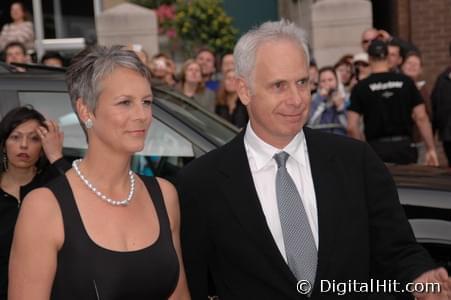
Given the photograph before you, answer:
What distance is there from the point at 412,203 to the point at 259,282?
6.24ft

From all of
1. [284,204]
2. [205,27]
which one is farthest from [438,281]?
[205,27]

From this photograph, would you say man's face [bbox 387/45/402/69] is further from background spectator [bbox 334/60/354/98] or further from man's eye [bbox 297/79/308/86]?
man's eye [bbox 297/79/308/86]

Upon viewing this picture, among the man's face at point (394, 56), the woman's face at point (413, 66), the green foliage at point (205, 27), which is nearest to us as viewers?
the man's face at point (394, 56)

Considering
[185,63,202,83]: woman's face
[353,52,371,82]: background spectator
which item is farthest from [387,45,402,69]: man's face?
[185,63,202,83]: woman's face

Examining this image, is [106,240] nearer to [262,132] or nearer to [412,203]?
[262,132]

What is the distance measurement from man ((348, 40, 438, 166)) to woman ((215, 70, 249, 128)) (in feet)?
3.76

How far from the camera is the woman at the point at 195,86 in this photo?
31.9 ft

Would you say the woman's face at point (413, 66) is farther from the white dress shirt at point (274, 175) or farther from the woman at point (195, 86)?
the white dress shirt at point (274, 175)

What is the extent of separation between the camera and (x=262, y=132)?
344 centimetres

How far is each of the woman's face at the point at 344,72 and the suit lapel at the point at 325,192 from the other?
783 cm

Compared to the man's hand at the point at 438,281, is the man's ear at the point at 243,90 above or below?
above

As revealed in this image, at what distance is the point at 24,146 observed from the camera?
4754mm

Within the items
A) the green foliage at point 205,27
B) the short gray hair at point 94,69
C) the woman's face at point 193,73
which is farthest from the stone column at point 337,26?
the short gray hair at point 94,69

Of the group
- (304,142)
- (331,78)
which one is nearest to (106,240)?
(304,142)
